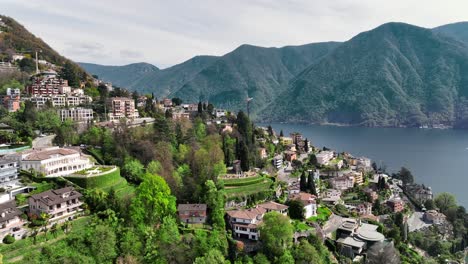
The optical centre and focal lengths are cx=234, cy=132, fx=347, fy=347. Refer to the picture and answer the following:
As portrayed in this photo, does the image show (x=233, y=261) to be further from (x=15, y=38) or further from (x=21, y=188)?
(x=15, y=38)

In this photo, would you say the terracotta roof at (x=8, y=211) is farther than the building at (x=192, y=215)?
No

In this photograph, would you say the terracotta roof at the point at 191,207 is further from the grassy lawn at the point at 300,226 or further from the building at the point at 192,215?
the grassy lawn at the point at 300,226

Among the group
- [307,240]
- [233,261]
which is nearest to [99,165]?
[233,261]

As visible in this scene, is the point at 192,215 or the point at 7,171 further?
the point at 192,215

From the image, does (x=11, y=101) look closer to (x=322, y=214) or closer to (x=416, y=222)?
(x=322, y=214)

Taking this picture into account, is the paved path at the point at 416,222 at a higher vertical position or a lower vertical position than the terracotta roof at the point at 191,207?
lower

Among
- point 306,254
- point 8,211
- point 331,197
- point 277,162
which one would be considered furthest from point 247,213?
point 277,162

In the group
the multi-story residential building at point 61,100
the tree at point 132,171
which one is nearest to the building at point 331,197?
the tree at point 132,171
